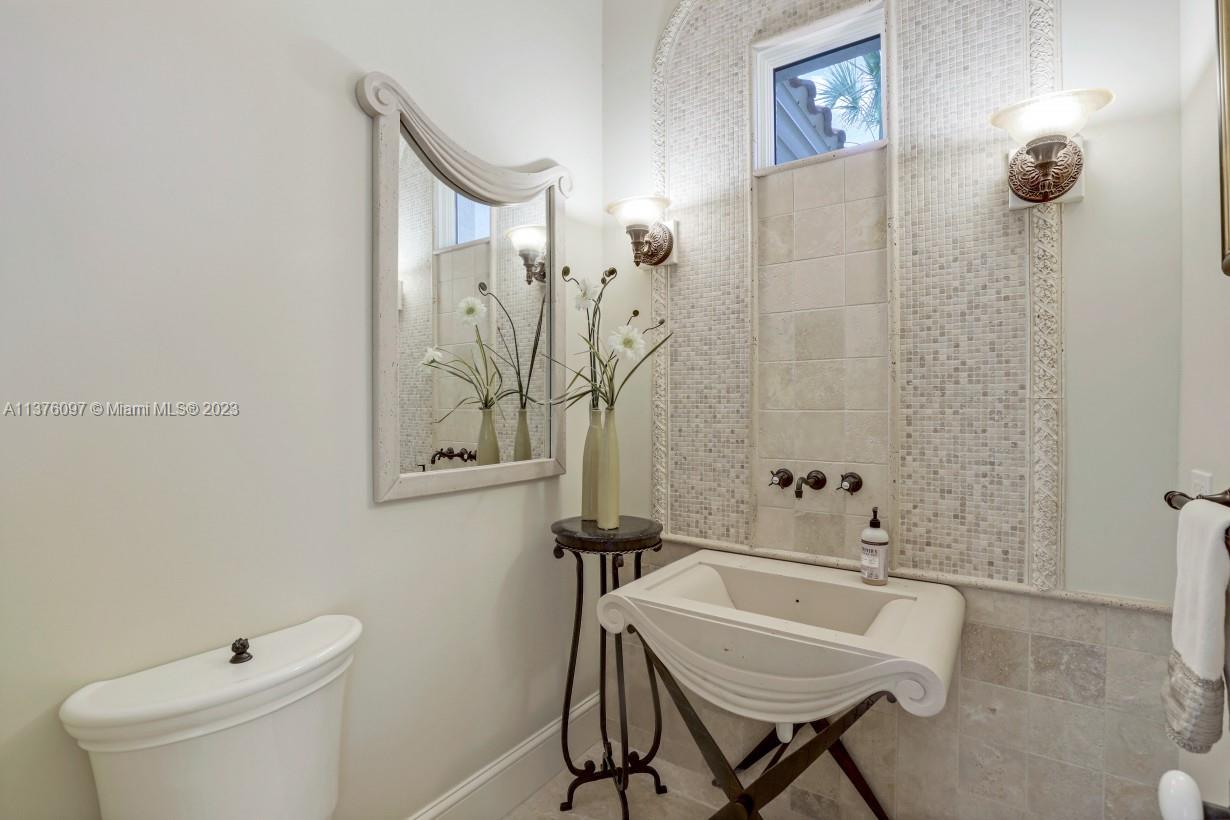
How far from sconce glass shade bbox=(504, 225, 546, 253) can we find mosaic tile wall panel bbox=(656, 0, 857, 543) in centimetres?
50

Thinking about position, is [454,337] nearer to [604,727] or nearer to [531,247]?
[531,247]

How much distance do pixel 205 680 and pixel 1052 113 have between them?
2226mm

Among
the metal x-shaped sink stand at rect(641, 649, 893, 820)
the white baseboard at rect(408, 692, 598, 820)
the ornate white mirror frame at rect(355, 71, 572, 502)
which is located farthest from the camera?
the white baseboard at rect(408, 692, 598, 820)

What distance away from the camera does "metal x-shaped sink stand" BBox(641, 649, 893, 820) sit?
→ 1398 millimetres

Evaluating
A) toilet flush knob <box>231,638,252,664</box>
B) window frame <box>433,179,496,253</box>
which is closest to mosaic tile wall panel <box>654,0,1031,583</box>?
window frame <box>433,179,496,253</box>

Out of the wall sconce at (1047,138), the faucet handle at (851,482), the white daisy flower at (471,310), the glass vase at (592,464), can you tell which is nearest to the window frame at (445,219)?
the white daisy flower at (471,310)

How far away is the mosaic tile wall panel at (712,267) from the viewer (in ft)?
6.77

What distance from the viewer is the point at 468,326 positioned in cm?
184

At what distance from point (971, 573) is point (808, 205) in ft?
4.00

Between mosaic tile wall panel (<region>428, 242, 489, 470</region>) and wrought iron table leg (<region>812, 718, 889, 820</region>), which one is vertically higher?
mosaic tile wall panel (<region>428, 242, 489, 470</region>)

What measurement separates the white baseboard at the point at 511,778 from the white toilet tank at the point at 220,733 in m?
0.58

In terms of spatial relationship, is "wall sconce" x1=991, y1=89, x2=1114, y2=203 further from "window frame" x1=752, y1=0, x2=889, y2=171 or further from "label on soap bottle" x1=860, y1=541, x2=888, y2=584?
"label on soap bottle" x1=860, y1=541, x2=888, y2=584

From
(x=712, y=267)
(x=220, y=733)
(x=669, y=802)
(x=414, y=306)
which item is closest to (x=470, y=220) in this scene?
(x=414, y=306)

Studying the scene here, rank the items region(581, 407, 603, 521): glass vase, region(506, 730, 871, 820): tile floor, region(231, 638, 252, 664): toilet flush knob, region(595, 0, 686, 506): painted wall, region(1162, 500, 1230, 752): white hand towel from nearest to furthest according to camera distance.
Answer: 1. region(1162, 500, 1230, 752): white hand towel
2. region(231, 638, 252, 664): toilet flush knob
3. region(506, 730, 871, 820): tile floor
4. region(581, 407, 603, 521): glass vase
5. region(595, 0, 686, 506): painted wall
